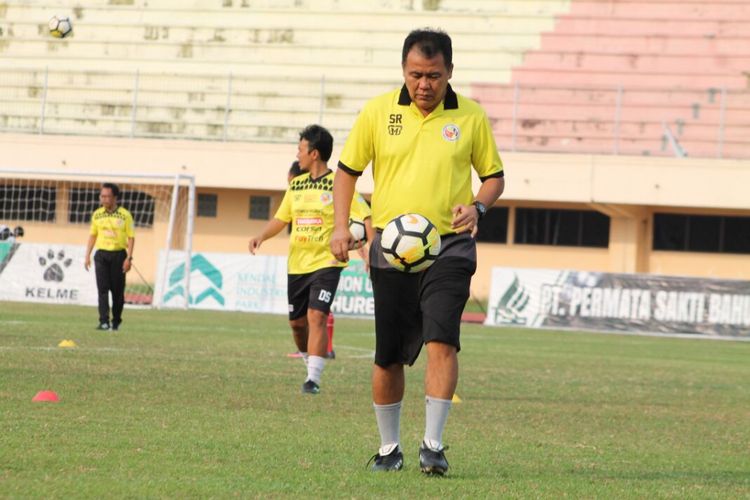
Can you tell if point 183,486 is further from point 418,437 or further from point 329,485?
point 418,437

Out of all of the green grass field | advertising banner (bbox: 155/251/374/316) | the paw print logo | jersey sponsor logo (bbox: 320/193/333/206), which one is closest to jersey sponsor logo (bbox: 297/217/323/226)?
jersey sponsor logo (bbox: 320/193/333/206)

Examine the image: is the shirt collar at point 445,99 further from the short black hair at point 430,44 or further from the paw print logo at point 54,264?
the paw print logo at point 54,264

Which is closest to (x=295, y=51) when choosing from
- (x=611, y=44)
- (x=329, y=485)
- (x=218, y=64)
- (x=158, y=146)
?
(x=218, y=64)

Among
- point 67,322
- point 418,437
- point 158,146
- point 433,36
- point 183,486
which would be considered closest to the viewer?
point 183,486

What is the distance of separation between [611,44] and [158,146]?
11.9 m

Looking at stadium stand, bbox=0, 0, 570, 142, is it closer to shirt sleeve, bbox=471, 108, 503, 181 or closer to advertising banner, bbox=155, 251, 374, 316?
A: advertising banner, bbox=155, 251, 374, 316

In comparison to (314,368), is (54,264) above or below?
above

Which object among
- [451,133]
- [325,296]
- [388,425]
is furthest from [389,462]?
[325,296]

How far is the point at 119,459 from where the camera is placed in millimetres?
6957

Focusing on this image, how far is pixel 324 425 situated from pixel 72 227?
3056 cm

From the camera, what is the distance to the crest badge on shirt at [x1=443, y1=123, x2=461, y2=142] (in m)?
7.04

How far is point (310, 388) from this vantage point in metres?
11.8

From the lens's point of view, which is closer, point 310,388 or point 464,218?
point 464,218

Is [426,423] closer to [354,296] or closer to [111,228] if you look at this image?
[111,228]
